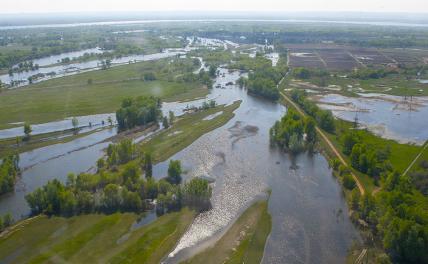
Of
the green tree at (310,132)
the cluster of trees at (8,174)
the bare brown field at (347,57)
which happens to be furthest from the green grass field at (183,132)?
the bare brown field at (347,57)

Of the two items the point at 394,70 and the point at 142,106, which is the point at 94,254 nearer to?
the point at 142,106

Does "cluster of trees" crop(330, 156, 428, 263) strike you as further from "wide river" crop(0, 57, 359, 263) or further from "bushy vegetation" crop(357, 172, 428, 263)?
"wide river" crop(0, 57, 359, 263)

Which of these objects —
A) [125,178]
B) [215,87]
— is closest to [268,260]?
[125,178]

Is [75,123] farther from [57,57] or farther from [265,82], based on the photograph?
[57,57]

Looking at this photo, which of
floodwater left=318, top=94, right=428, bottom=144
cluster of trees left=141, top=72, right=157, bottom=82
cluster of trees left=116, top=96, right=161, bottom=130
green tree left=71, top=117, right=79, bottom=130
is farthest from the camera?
cluster of trees left=141, top=72, right=157, bottom=82

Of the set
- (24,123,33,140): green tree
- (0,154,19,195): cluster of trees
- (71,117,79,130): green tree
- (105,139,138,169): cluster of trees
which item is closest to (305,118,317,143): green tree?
(105,139,138,169): cluster of trees

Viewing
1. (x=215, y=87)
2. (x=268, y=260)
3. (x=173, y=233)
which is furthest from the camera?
(x=215, y=87)

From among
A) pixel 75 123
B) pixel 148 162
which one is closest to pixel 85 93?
pixel 75 123
